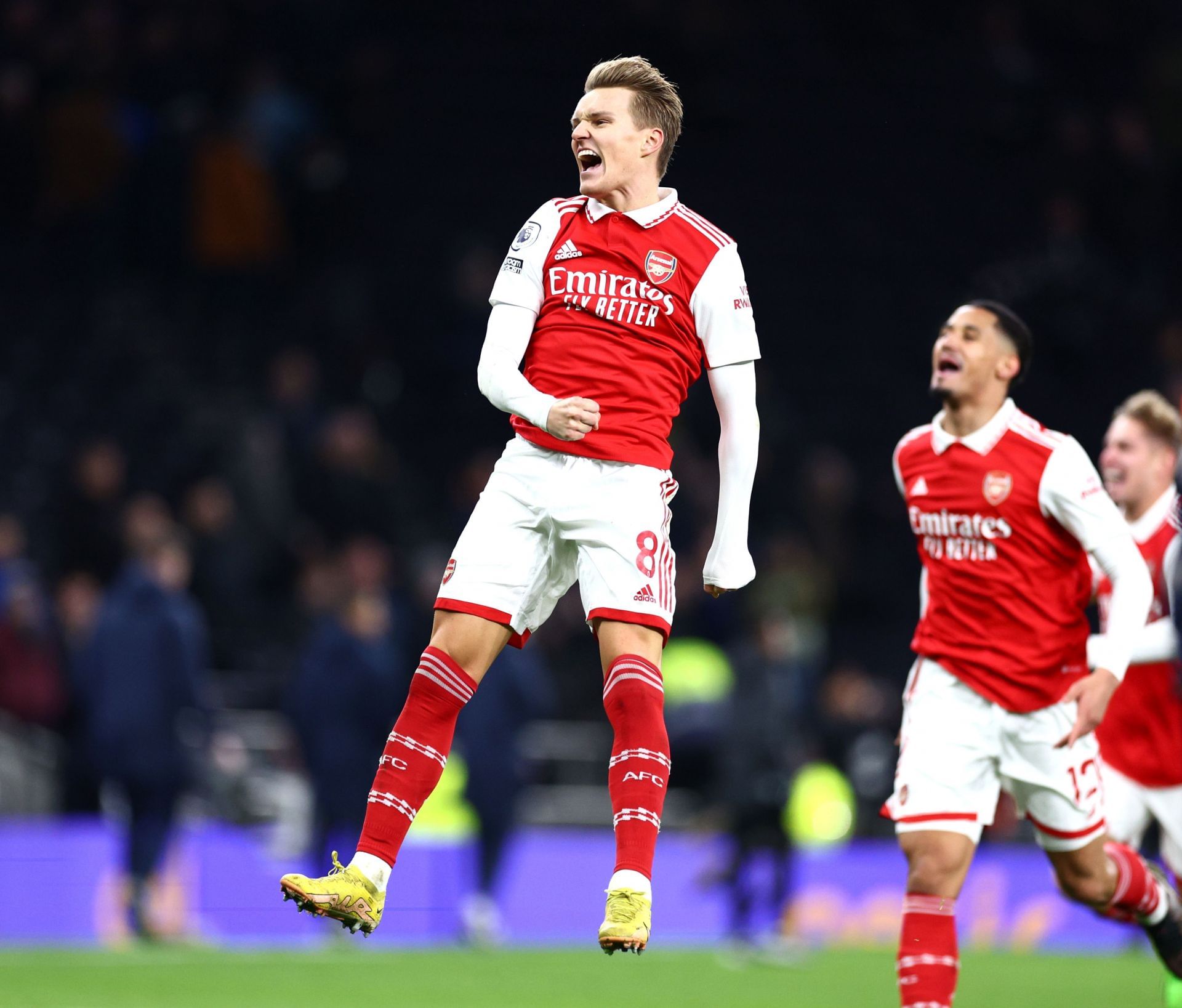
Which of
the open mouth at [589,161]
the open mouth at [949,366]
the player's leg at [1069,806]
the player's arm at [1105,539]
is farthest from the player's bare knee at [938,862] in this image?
the open mouth at [589,161]

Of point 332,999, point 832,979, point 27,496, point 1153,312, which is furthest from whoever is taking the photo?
point 1153,312

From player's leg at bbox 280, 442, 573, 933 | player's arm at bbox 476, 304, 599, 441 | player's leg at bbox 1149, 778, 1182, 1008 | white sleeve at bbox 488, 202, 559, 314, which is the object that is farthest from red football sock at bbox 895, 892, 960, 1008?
white sleeve at bbox 488, 202, 559, 314

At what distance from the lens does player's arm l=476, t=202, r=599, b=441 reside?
5.88m

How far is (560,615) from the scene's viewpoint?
1691cm

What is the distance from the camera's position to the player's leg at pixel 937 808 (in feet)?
22.3

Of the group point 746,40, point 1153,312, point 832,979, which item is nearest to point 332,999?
point 832,979

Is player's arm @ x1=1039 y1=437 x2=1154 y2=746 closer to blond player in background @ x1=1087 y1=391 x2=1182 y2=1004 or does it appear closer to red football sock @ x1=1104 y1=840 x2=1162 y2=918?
red football sock @ x1=1104 y1=840 x2=1162 y2=918

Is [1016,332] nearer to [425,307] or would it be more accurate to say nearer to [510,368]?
[510,368]

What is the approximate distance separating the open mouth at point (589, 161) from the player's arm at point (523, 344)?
178mm

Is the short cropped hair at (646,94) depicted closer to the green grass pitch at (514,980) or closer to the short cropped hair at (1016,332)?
the short cropped hair at (1016,332)

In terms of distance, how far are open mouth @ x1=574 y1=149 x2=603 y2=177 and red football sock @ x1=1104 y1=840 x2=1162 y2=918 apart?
3286 mm

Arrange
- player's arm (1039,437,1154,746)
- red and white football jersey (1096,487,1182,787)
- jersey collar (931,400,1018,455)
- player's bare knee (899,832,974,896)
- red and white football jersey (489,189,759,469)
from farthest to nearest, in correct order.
→ 1. red and white football jersey (1096,487,1182,787)
2. jersey collar (931,400,1018,455)
3. player's arm (1039,437,1154,746)
4. player's bare knee (899,832,974,896)
5. red and white football jersey (489,189,759,469)

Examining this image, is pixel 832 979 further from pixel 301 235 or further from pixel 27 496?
pixel 301 235

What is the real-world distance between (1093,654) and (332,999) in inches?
170
